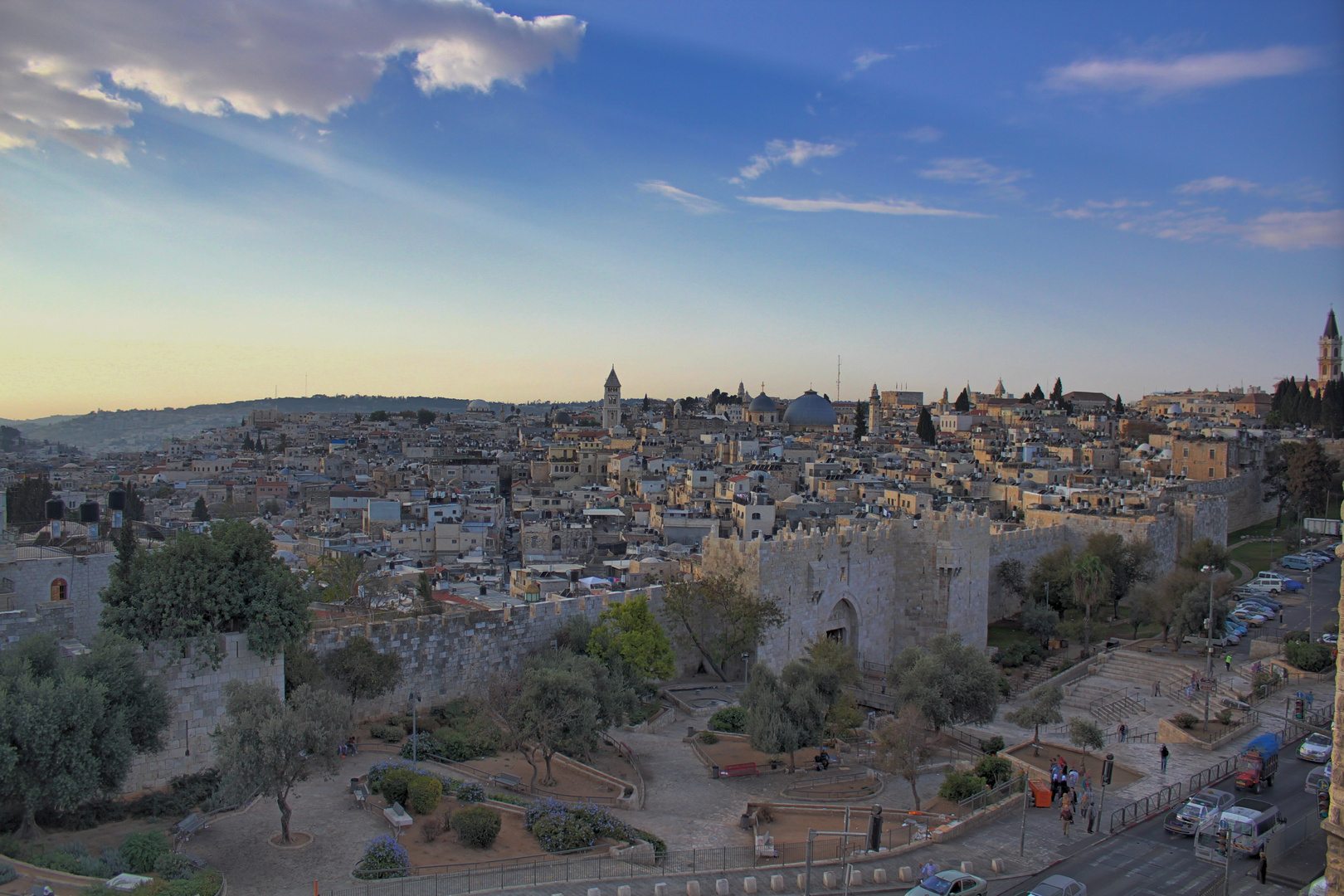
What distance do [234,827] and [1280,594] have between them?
36710 mm

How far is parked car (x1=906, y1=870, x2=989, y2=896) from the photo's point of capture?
12.6 metres

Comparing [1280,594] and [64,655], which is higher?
[64,655]

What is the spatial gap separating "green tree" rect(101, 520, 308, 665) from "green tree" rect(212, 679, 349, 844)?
177 cm

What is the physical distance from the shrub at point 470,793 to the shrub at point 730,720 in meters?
6.66

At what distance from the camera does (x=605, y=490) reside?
67.9 metres

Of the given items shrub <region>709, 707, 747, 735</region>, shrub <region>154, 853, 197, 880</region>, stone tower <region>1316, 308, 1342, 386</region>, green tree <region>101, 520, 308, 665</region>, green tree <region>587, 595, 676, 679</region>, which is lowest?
shrub <region>709, 707, 747, 735</region>

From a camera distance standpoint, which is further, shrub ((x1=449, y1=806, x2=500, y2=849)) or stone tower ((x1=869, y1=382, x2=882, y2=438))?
stone tower ((x1=869, y1=382, x2=882, y2=438))

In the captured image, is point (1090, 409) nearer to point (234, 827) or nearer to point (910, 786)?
point (910, 786)

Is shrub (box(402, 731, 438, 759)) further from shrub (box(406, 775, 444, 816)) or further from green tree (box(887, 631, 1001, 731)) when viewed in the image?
green tree (box(887, 631, 1001, 731))

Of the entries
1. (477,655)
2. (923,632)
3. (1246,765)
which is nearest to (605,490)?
(923,632)

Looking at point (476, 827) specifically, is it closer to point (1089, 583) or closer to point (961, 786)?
point (961, 786)

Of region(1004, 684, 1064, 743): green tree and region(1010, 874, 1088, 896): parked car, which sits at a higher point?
region(1004, 684, 1064, 743): green tree

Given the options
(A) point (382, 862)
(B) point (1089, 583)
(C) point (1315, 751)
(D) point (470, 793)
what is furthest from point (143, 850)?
(B) point (1089, 583)

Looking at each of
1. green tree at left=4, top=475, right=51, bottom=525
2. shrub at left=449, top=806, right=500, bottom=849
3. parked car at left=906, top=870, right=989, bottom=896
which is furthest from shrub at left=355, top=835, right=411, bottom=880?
green tree at left=4, top=475, right=51, bottom=525
